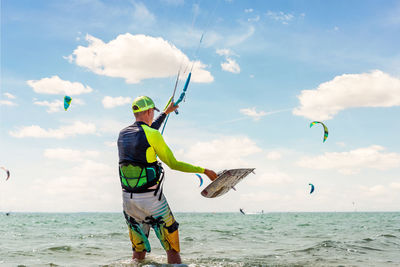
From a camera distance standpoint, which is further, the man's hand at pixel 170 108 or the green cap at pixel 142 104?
the man's hand at pixel 170 108

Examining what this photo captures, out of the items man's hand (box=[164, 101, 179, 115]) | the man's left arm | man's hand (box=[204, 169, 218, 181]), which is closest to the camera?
man's hand (box=[204, 169, 218, 181])

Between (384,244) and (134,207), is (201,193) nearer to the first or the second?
(134,207)

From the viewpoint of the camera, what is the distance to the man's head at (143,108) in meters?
5.90

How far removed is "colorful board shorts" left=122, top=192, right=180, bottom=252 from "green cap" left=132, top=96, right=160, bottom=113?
1.31 meters

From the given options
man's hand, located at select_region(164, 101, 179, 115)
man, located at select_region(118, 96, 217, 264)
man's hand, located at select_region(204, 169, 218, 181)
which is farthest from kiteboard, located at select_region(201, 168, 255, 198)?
man's hand, located at select_region(164, 101, 179, 115)

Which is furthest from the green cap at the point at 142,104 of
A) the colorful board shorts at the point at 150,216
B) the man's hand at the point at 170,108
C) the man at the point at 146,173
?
the colorful board shorts at the point at 150,216

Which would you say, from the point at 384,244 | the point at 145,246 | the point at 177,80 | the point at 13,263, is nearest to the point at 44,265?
the point at 13,263

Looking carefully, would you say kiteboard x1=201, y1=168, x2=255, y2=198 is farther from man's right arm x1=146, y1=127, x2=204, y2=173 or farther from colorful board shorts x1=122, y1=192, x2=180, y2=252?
colorful board shorts x1=122, y1=192, x2=180, y2=252

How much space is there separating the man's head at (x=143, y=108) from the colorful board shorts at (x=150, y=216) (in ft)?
3.87

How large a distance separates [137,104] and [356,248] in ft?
31.1

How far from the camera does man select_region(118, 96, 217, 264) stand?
5555mm

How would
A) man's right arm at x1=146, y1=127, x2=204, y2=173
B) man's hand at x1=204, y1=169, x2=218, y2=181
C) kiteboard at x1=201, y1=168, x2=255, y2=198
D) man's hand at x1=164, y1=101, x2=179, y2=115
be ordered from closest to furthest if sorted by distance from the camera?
man's right arm at x1=146, y1=127, x2=204, y2=173, man's hand at x1=204, y1=169, x2=218, y2=181, kiteboard at x1=201, y1=168, x2=255, y2=198, man's hand at x1=164, y1=101, x2=179, y2=115

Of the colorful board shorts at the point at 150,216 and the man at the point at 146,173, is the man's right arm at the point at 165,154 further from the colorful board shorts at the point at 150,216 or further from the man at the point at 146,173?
the colorful board shorts at the point at 150,216

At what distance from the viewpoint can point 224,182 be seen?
6074 millimetres
